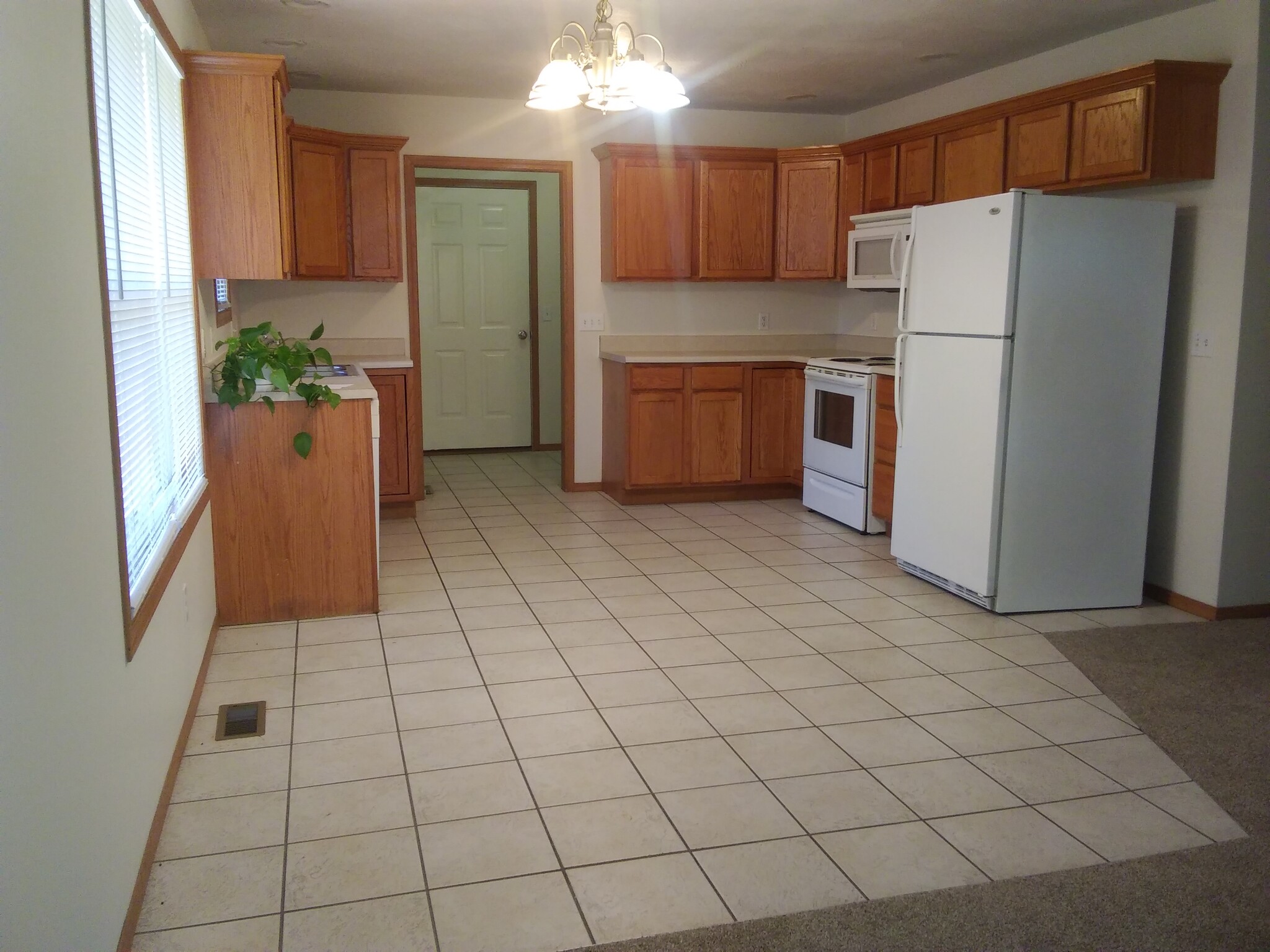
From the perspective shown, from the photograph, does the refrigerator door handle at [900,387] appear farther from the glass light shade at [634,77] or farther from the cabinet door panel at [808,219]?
the cabinet door panel at [808,219]

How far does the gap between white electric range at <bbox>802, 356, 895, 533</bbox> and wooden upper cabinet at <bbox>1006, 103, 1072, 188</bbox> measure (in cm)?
112

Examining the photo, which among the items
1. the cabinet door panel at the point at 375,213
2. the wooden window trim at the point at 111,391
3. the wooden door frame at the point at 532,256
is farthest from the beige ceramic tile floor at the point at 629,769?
the wooden door frame at the point at 532,256

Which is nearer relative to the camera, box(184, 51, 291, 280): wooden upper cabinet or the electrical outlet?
box(184, 51, 291, 280): wooden upper cabinet

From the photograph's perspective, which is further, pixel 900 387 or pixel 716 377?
pixel 716 377

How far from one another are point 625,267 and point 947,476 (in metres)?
2.68

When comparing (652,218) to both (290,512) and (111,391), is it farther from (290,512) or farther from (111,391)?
(111,391)

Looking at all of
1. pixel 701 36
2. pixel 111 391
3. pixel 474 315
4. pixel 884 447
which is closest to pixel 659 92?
pixel 701 36

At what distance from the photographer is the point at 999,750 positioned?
2.88 metres

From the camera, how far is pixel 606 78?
3273 mm

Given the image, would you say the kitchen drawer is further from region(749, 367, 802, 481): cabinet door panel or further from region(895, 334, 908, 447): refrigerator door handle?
region(895, 334, 908, 447): refrigerator door handle

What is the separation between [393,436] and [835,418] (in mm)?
2443

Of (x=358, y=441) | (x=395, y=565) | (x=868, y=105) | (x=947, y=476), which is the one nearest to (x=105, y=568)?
(x=358, y=441)

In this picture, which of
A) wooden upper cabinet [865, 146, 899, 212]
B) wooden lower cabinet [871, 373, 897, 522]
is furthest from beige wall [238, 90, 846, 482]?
wooden lower cabinet [871, 373, 897, 522]

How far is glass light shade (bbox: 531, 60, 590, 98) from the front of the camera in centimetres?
333
